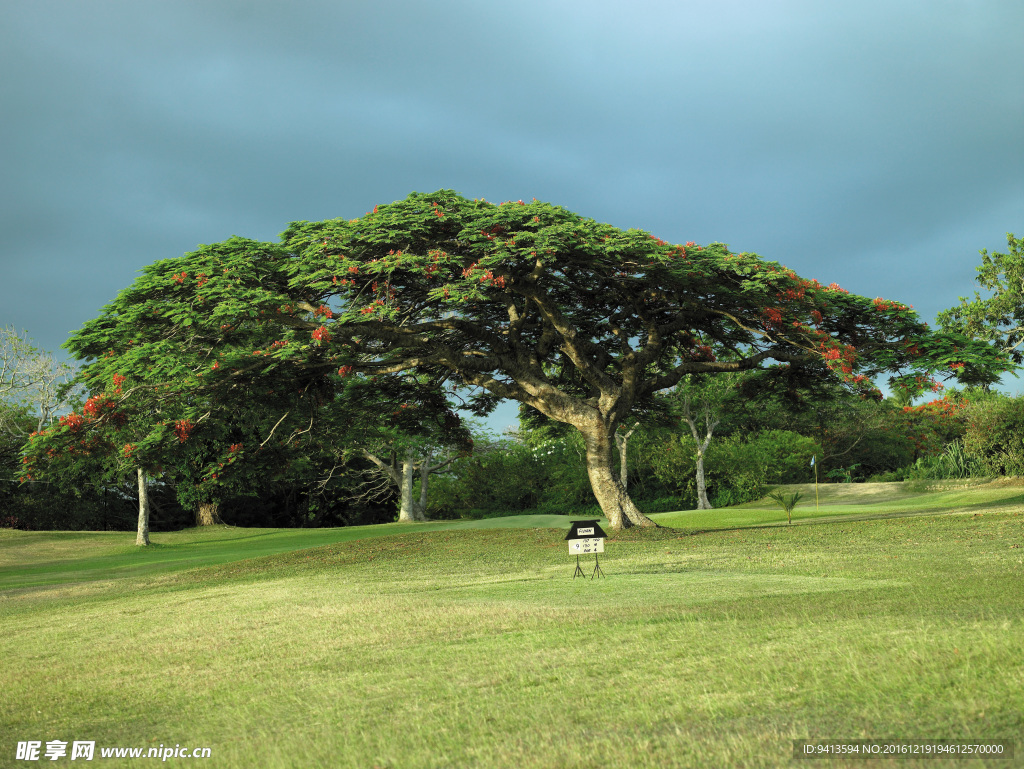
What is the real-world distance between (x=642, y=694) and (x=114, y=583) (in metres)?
15.6

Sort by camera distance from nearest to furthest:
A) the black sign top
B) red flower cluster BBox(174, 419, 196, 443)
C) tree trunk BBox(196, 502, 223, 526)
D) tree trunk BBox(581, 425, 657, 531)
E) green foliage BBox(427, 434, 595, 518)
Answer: the black sign top
red flower cluster BBox(174, 419, 196, 443)
tree trunk BBox(581, 425, 657, 531)
tree trunk BBox(196, 502, 223, 526)
green foliage BBox(427, 434, 595, 518)

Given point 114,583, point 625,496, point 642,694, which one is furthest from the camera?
point 625,496

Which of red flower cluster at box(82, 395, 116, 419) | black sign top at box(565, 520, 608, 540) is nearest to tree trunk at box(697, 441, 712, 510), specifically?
black sign top at box(565, 520, 608, 540)

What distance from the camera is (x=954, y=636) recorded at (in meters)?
5.66

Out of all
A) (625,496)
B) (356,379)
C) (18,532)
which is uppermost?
(356,379)

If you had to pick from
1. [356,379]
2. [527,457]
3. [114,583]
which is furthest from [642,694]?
[527,457]

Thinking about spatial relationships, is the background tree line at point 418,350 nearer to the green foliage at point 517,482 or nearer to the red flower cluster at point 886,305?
the red flower cluster at point 886,305

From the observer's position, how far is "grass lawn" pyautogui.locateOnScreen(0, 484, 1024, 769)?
420cm

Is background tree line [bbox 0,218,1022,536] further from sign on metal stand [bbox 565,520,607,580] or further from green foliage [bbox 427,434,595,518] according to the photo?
green foliage [bbox 427,434,595,518]

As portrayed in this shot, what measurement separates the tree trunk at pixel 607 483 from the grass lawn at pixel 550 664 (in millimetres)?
7142

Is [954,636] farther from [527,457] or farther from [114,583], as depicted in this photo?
[527,457]

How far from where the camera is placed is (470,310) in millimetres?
20156

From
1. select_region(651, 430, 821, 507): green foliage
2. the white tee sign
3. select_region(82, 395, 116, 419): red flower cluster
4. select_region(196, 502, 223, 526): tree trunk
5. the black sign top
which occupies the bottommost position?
select_region(196, 502, 223, 526): tree trunk

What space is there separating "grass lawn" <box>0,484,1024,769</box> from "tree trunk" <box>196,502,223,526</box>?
31.4 m
